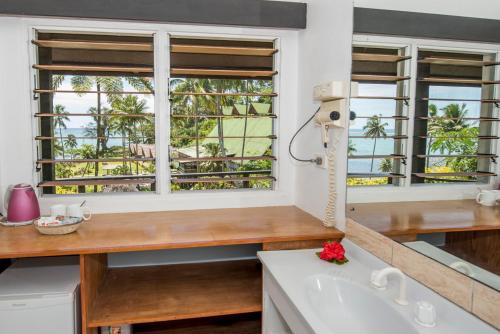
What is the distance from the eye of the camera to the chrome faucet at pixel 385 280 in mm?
1385

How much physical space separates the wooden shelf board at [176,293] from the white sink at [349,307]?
0.52m

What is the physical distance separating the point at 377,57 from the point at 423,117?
0.46 m

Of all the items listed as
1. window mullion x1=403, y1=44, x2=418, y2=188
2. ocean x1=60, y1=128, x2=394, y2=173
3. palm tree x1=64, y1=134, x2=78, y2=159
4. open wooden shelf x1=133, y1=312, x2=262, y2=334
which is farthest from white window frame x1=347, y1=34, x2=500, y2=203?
palm tree x1=64, y1=134, x2=78, y2=159

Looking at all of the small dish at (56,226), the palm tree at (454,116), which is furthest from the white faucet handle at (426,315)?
the small dish at (56,226)

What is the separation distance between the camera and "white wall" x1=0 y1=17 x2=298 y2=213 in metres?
2.33

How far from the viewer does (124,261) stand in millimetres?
2496

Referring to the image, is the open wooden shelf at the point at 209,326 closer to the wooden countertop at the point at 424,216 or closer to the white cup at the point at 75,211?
the white cup at the point at 75,211

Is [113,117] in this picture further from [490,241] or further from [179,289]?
[490,241]

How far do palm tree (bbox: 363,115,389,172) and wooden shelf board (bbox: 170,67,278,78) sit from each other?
0.98 m

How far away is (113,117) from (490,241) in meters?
2.19

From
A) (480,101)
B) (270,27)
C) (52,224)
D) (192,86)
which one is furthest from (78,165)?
(480,101)

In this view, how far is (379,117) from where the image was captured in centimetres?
181

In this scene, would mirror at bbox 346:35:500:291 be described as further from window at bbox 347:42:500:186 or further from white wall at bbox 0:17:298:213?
white wall at bbox 0:17:298:213

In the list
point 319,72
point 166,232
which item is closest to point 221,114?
point 319,72
